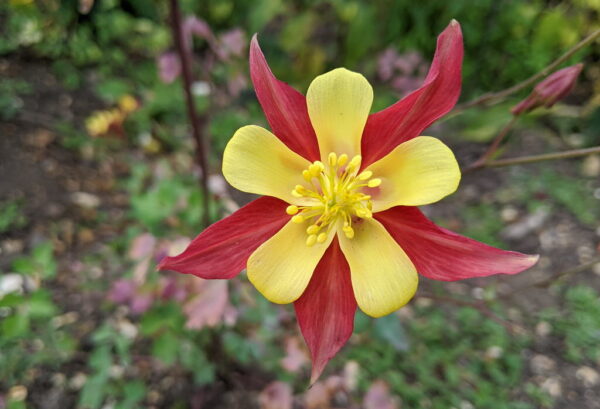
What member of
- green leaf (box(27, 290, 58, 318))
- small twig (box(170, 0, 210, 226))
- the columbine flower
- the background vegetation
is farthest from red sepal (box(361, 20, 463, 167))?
green leaf (box(27, 290, 58, 318))

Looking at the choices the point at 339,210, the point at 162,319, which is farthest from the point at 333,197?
the point at 162,319

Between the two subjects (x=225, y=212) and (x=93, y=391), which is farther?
(x=93, y=391)

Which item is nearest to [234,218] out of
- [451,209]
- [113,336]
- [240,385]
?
[113,336]

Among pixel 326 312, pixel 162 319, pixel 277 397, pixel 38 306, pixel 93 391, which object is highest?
pixel 326 312

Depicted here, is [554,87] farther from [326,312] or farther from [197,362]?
[197,362]

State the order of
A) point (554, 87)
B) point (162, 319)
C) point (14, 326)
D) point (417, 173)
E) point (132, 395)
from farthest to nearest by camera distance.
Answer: point (132, 395), point (162, 319), point (14, 326), point (554, 87), point (417, 173)

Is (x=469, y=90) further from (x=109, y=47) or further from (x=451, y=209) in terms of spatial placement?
(x=109, y=47)

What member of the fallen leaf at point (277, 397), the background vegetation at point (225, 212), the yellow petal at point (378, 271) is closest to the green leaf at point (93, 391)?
the background vegetation at point (225, 212)

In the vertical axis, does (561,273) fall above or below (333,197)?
below
